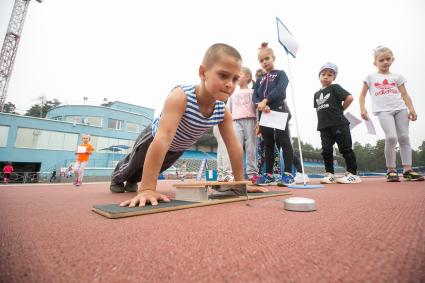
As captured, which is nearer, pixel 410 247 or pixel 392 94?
pixel 410 247

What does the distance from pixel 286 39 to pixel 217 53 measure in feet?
6.46

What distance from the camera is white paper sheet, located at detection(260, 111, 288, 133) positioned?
2582 mm

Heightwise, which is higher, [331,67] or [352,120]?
[331,67]

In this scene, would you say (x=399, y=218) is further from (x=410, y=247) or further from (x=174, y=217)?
(x=174, y=217)

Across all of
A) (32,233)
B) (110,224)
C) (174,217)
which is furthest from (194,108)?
(32,233)

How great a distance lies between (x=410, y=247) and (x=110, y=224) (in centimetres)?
87

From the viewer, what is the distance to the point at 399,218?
29.5 inches

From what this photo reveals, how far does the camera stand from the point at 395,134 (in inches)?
118

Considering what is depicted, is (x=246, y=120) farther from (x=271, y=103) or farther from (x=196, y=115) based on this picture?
(x=196, y=115)

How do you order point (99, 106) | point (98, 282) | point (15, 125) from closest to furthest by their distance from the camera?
point (98, 282) < point (15, 125) < point (99, 106)

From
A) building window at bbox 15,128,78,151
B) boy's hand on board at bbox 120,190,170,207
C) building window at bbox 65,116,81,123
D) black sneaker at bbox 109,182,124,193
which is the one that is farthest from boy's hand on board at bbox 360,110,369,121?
building window at bbox 65,116,81,123

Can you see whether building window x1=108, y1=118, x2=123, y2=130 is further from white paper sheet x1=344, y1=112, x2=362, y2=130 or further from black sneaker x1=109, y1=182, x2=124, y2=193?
white paper sheet x1=344, y1=112, x2=362, y2=130

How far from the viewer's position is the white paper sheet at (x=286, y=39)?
9.31 feet

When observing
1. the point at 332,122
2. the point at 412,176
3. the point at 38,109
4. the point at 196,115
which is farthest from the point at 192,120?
the point at 38,109
